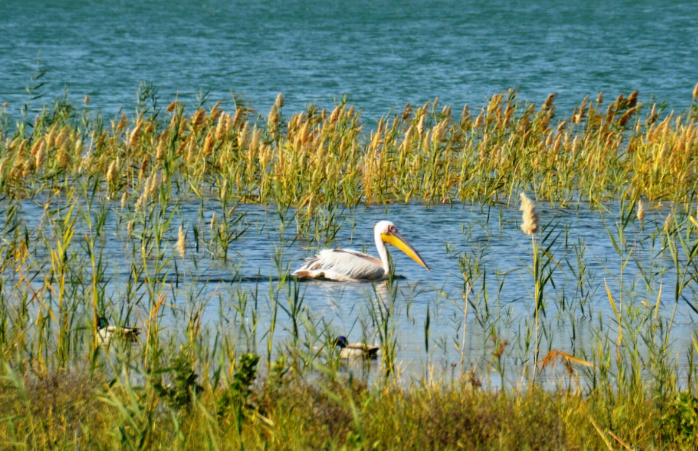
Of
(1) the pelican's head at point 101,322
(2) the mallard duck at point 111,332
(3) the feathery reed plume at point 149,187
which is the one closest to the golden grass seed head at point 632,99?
(3) the feathery reed plume at point 149,187

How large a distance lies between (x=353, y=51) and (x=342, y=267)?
45.2m

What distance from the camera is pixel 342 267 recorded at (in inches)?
316

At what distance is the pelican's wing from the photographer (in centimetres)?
795

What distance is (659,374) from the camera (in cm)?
434

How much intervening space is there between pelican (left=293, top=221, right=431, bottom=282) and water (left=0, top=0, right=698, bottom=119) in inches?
212

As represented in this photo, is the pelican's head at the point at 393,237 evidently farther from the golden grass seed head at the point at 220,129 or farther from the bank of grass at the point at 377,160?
the golden grass seed head at the point at 220,129

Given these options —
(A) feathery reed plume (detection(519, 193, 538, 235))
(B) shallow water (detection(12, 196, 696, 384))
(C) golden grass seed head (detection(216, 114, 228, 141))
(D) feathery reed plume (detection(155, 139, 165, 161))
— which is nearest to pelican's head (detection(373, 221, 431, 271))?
(B) shallow water (detection(12, 196, 696, 384))

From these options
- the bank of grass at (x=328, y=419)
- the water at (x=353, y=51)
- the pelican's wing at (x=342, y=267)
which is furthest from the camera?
the water at (x=353, y=51)

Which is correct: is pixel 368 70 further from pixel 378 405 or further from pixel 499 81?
pixel 378 405

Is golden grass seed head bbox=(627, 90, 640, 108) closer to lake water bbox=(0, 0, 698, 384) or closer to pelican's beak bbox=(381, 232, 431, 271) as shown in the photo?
lake water bbox=(0, 0, 698, 384)

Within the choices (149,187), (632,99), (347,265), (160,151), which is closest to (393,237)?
(347,265)

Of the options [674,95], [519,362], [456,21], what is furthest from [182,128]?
[456,21]

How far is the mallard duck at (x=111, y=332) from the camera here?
4598mm

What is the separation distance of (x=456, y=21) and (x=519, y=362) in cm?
7266
